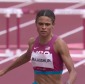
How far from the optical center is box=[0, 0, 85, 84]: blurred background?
893 cm

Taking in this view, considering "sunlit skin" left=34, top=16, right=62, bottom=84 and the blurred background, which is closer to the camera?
"sunlit skin" left=34, top=16, right=62, bottom=84

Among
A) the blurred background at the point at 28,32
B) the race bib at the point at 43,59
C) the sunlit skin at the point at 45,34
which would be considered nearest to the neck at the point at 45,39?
the sunlit skin at the point at 45,34

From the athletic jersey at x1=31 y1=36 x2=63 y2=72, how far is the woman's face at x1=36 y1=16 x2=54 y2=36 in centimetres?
18

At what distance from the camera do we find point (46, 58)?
504 centimetres

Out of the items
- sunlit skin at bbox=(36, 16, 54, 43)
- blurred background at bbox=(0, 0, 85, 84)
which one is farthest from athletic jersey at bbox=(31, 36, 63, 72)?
blurred background at bbox=(0, 0, 85, 84)

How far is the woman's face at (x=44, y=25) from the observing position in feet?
15.9

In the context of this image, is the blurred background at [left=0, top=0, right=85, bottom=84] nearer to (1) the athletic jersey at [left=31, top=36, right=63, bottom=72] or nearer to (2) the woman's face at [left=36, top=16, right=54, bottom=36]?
(1) the athletic jersey at [left=31, top=36, right=63, bottom=72]

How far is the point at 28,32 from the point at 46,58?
7.00m

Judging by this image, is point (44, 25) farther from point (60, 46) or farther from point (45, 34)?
point (60, 46)

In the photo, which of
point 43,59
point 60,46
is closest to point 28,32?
point 43,59

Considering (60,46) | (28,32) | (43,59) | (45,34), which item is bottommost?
(28,32)

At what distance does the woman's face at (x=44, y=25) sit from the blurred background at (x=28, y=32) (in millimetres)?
3636

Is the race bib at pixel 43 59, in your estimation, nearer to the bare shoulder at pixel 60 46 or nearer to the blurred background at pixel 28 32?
the bare shoulder at pixel 60 46

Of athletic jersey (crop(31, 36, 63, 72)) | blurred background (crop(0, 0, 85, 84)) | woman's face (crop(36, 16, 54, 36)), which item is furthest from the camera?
blurred background (crop(0, 0, 85, 84))
